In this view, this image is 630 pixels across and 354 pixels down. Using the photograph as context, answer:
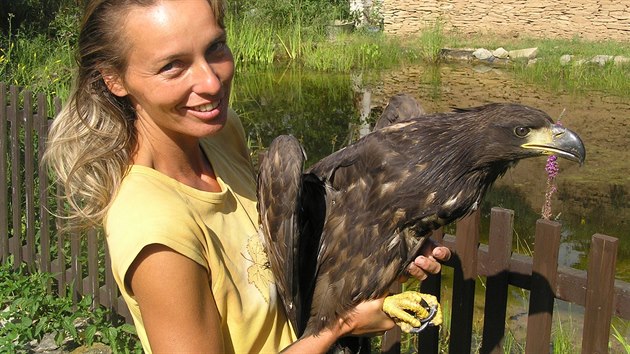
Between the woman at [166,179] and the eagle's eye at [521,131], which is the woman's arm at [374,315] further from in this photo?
the eagle's eye at [521,131]

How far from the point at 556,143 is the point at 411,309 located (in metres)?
0.78

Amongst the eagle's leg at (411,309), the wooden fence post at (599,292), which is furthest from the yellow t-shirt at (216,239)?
the wooden fence post at (599,292)

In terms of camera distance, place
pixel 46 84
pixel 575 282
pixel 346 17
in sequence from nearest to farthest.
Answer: pixel 575 282 < pixel 46 84 < pixel 346 17

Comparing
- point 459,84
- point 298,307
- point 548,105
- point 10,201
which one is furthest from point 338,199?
point 459,84

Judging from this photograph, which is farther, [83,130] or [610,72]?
[610,72]

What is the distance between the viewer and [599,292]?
318 cm

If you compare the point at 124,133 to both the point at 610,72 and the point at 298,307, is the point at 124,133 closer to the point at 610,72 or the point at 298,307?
the point at 298,307

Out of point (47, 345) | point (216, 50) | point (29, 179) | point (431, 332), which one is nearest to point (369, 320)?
point (216, 50)

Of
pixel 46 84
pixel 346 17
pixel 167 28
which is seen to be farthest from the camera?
pixel 346 17

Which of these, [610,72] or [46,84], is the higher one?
[46,84]

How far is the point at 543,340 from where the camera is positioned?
3.44 m

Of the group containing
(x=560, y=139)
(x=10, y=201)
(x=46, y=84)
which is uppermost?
(x=560, y=139)

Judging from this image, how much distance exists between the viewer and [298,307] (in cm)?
271

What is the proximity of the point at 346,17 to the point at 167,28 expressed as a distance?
18.5 metres
